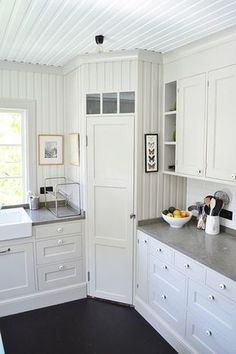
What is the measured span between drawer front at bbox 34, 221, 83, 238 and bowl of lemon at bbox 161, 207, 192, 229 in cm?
91

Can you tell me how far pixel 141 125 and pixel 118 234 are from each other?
3.66ft

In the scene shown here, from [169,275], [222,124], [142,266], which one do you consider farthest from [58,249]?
[222,124]

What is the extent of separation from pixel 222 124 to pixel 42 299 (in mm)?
2412

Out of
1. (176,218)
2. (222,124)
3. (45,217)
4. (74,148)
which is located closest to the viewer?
(222,124)

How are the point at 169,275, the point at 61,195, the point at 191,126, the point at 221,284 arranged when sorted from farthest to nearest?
the point at 61,195
the point at 191,126
the point at 169,275
the point at 221,284

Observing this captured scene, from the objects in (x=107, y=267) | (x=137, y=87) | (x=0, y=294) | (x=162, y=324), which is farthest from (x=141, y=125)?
(x=0, y=294)

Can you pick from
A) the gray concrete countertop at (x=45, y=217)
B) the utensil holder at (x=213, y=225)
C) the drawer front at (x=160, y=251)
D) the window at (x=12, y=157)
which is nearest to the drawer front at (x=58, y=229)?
the gray concrete countertop at (x=45, y=217)

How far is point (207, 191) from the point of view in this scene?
294 centimetres

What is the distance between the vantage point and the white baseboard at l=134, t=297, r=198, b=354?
2363 millimetres

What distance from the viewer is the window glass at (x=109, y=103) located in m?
2.92

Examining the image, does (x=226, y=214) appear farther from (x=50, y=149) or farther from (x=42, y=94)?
(x=42, y=94)

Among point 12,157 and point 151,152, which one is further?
point 12,157

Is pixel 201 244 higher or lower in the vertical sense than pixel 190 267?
higher

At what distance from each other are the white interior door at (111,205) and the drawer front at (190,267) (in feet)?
2.30
